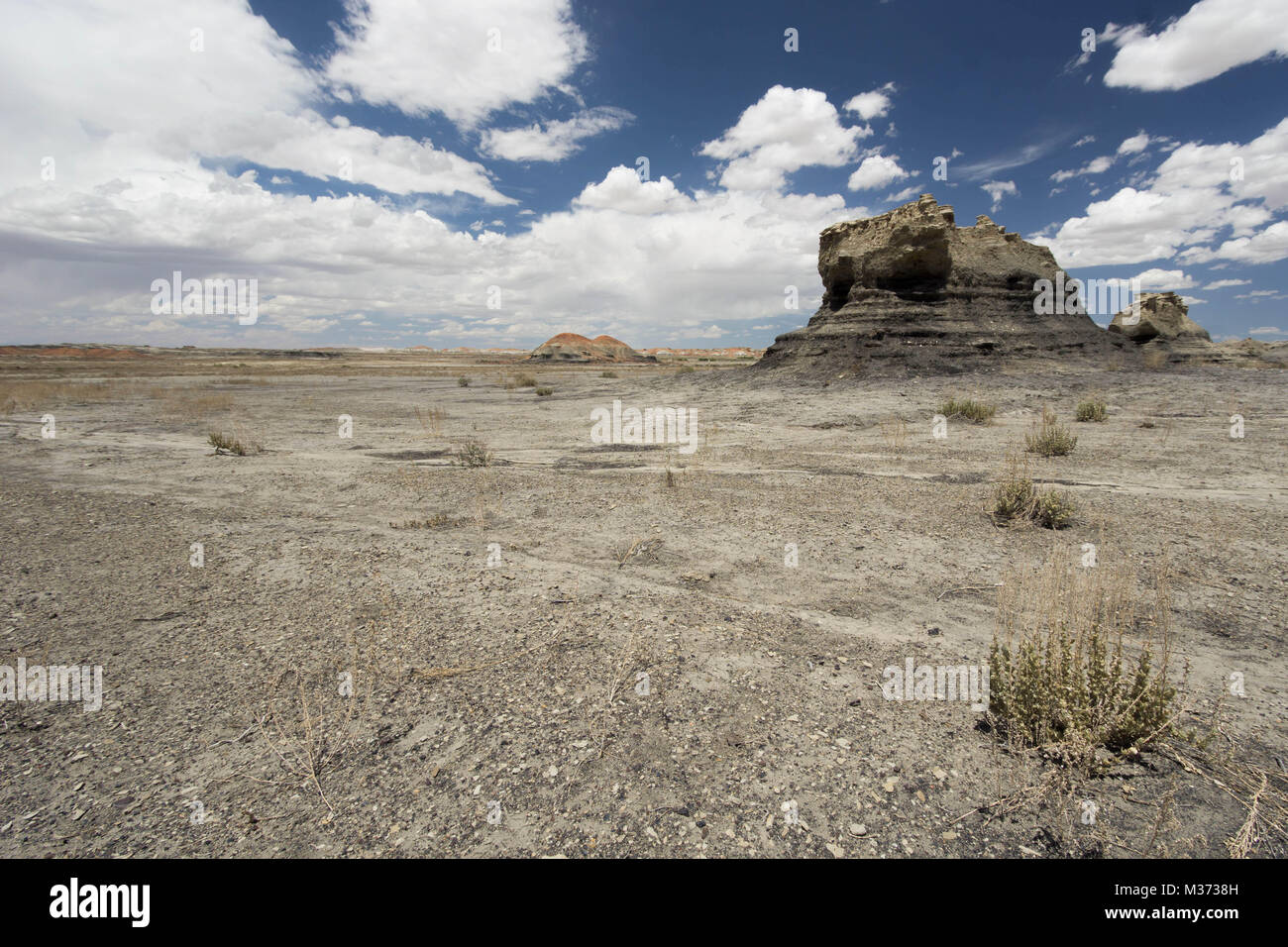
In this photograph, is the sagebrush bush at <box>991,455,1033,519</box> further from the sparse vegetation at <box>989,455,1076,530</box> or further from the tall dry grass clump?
the tall dry grass clump

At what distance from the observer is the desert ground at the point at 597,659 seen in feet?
7.47

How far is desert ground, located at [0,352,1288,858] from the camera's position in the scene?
7.47 ft

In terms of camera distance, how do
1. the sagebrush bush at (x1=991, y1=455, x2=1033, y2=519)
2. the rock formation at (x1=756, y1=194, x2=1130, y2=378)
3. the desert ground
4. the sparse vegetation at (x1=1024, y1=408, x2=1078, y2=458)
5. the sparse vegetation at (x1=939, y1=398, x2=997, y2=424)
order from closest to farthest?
the desert ground
the sagebrush bush at (x1=991, y1=455, x2=1033, y2=519)
the sparse vegetation at (x1=1024, y1=408, x2=1078, y2=458)
the sparse vegetation at (x1=939, y1=398, x2=997, y2=424)
the rock formation at (x1=756, y1=194, x2=1130, y2=378)

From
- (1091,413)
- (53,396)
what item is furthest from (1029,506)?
(53,396)

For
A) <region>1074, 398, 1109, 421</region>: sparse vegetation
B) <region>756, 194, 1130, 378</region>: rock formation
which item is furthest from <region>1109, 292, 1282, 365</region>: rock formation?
<region>1074, 398, 1109, 421</region>: sparse vegetation

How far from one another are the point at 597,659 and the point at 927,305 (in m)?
28.6

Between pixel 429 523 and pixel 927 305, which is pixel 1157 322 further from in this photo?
pixel 429 523

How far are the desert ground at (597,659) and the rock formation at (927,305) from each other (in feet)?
54.4

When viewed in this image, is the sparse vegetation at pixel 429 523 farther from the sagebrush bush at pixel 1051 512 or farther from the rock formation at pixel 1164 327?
the rock formation at pixel 1164 327

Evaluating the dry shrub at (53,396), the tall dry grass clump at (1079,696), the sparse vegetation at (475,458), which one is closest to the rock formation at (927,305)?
the sparse vegetation at (475,458)

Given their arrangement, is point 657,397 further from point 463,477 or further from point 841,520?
point 841,520

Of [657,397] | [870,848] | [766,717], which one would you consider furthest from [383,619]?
[657,397]

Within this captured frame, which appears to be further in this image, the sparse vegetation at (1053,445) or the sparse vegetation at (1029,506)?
the sparse vegetation at (1053,445)

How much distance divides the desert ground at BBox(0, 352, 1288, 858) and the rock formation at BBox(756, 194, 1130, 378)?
16.6 m
